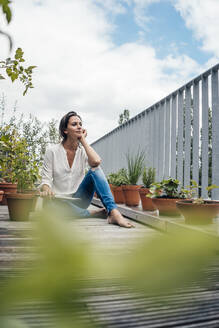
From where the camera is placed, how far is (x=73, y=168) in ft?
10.0

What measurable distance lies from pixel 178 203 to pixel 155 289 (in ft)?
7.17

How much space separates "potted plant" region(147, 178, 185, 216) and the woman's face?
972 mm

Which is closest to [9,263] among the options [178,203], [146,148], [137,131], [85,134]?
[178,203]

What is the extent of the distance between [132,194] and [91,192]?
74cm

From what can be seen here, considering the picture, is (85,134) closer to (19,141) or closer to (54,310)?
(19,141)

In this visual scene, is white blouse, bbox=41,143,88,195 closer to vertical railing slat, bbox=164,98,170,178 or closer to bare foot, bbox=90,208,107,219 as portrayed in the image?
bare foot, bbox=90,208,107,219

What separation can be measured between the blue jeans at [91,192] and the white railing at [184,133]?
103 cm

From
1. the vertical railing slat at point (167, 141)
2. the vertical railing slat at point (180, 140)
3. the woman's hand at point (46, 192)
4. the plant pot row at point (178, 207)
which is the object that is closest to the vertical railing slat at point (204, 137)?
the vertical railing slat at point (180, 140)

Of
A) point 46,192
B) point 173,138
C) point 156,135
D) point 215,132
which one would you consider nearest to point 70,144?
point 46,192

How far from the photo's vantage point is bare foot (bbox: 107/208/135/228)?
2.45 meters

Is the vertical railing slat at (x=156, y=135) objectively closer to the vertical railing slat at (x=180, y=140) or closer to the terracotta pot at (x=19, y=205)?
the vertical railing slat at (x=180, y=140)

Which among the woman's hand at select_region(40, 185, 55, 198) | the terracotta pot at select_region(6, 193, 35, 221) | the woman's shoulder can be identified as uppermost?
the woman's shoulder

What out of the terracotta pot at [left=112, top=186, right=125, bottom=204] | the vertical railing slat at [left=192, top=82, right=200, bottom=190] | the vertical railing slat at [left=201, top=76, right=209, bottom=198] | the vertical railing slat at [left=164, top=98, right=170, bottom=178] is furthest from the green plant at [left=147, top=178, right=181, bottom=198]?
the vertical railing slat at [left=164, top=98, right=170, bottom=178]

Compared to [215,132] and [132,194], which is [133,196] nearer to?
[132,194]
